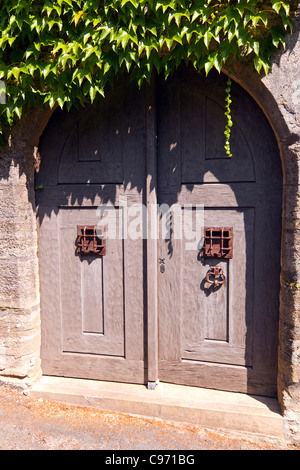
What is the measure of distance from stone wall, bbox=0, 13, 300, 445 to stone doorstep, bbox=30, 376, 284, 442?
0.14 meters

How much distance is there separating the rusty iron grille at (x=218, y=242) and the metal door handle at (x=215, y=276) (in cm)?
11

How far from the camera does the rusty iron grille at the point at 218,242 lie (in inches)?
109

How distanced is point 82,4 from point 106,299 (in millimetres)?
2221

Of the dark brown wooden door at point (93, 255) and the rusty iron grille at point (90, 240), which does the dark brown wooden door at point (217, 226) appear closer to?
the dark brown wooden door at point (93, 255)

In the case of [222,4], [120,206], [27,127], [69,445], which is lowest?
[69,445]

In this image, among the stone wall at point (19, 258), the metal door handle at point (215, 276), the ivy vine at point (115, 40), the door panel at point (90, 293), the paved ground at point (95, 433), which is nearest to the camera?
the ivy vine at point (115, 40)

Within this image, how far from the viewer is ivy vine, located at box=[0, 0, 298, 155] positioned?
7.66ft

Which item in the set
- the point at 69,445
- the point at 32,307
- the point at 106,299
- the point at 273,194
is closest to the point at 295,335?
the point at 273,194

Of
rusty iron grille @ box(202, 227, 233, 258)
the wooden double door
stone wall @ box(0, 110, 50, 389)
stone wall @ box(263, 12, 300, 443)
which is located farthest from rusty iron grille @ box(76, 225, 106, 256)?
stone wall @ box(263, 12, 300, 443)

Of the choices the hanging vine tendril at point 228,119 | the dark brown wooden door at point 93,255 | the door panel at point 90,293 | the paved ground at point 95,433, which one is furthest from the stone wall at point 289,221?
the door panel at point 90,293

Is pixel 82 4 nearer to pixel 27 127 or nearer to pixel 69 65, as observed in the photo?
pixel 69 65

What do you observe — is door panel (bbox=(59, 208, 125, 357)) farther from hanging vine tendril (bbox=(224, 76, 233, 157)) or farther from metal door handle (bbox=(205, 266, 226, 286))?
hanging vine tendril (bbox=(224, 76, 233, 157))

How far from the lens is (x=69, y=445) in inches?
98.6

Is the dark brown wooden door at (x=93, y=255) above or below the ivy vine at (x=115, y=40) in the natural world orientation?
below
